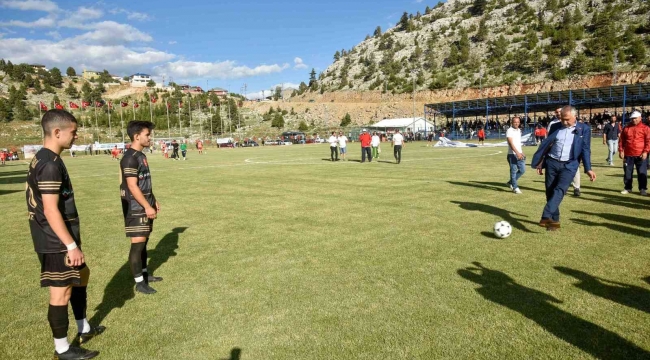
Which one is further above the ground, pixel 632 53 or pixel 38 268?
pixel 632 53

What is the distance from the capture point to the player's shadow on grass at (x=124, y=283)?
452 centimetres

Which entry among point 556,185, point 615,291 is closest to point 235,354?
point 615,291

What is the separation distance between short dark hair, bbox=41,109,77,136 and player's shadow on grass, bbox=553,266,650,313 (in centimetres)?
563

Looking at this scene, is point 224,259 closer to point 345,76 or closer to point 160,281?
point 160,281

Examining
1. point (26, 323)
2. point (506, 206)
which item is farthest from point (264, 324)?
point (506, 206)

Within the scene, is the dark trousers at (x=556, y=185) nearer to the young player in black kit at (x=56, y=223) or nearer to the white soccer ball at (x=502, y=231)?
the white soccer ball at (x=502, y=231)

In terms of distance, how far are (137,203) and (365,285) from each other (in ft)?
9.94

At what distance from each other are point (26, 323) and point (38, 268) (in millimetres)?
2235

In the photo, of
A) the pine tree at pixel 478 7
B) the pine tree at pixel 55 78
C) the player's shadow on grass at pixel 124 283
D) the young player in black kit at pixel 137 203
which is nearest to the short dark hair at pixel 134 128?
the young player in black kit at pixel 137 203

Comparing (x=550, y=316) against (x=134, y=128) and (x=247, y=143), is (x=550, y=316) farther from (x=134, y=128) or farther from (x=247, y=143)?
(x=247, y=143)

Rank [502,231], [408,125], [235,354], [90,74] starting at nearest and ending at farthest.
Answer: [235,354], [502,231], [408,125], [90,74]

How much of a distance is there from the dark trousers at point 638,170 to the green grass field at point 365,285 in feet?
2.94

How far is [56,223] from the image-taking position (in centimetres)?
322

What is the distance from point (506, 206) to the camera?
9.22 m
